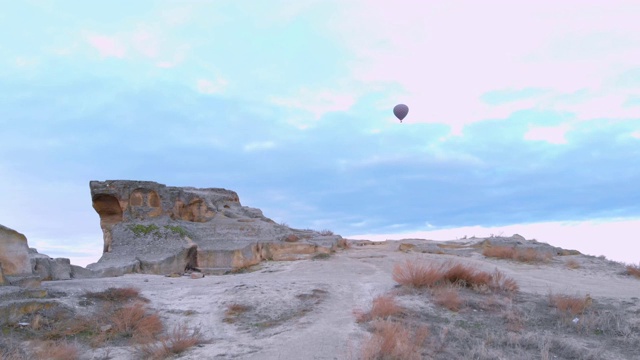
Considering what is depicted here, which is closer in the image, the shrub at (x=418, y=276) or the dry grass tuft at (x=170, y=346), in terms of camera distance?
the dry grass tuft at (x=170, y=346)

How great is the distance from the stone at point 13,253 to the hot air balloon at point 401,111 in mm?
14730

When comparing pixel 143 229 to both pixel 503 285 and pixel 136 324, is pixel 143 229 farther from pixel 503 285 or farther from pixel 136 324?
pixel 503 285

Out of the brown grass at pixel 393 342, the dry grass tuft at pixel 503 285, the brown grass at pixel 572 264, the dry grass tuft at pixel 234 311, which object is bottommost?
the brown grass at pixel 393 342

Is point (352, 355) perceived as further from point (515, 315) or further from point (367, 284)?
point (367, 284)

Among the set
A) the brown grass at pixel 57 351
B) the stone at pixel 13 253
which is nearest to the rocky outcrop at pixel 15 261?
the stone at pixel 13 253

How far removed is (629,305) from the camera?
31.3ft

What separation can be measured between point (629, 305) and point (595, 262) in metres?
7.76

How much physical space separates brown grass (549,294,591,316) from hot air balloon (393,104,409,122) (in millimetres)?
12703

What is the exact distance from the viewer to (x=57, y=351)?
637cm

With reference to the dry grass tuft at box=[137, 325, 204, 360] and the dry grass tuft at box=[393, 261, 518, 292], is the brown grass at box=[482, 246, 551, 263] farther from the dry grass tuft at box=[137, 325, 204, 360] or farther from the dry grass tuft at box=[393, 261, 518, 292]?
the dry grass tuft at box=[137, 325, 204, 360]

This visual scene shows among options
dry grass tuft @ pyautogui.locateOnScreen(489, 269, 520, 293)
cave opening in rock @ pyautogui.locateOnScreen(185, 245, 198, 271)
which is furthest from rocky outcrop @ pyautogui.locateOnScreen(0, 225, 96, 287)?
dry grass tuft @ pyautogui.locateOnScreen(489, 269, 520, 293)

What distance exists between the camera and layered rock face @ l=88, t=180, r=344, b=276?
14.6 metres

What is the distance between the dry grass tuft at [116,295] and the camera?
8.65 meters

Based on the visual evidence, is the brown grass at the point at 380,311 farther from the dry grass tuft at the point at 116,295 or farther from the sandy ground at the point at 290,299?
the dry grass tuft at the point at 116,295
